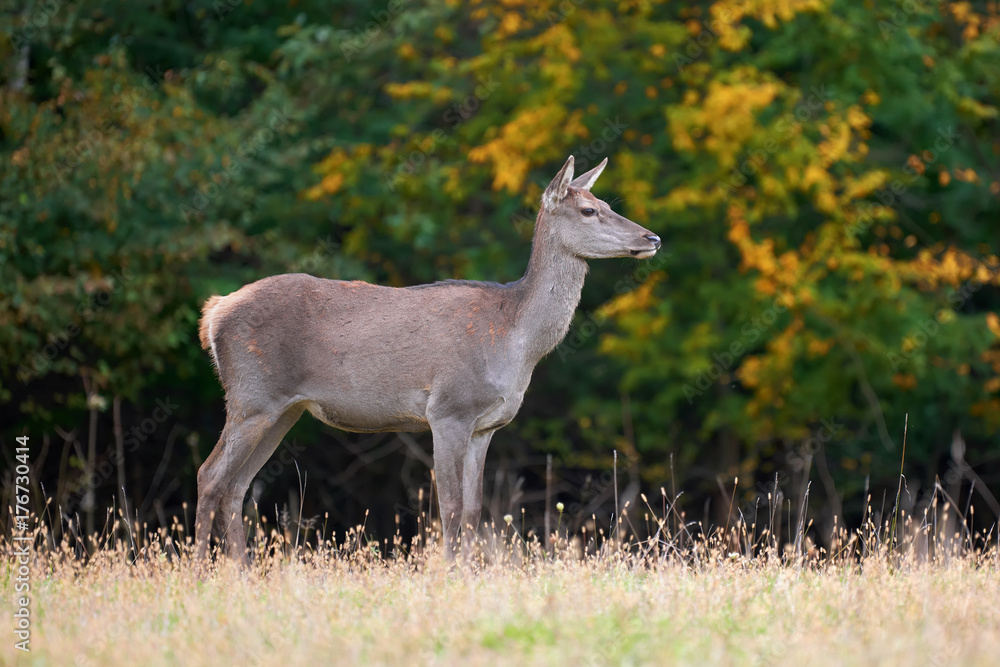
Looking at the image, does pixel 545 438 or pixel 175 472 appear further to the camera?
pixel 545 438

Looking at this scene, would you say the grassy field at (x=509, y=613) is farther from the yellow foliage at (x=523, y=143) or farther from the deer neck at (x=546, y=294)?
the yellow foliage at (x=523, y=143)

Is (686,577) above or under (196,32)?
under

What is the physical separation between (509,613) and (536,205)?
30.7 ft

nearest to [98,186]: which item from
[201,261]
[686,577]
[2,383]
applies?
[201,261]

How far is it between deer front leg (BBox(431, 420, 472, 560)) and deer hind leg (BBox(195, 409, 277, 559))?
1017 mm

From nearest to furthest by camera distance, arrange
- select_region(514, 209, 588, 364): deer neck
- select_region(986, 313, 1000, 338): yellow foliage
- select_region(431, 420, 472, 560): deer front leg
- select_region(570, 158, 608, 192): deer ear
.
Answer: select_region(431, 420, 472, 560): deer front leg, select_region(514, 209, 588, 364): deer neck, select_region(570, 158, 608, 192): deer ear, select_region(986, 313, 1000, 338): yellow foliage

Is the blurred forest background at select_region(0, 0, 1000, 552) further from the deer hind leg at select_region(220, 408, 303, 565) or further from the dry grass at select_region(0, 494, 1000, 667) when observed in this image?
the dry grass at select_region(0, 494, 1000, 667)

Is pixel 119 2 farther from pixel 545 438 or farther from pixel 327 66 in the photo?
pixel 545 438

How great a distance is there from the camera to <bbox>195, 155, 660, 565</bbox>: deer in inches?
277

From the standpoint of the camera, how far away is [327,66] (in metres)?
14.1

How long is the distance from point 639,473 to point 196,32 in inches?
320

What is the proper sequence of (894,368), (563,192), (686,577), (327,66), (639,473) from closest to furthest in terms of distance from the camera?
(686,577) < (563,192) < (894,368) < (327,66) < (639,473)

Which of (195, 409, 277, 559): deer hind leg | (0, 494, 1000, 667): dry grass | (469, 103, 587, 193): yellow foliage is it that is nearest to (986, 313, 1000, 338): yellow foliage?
(469, 103, 587, 193): yellow foliage

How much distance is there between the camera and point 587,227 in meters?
7.43
